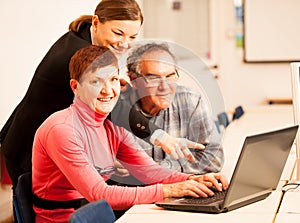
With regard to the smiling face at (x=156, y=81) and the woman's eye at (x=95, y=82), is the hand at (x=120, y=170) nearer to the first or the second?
the smiling face at (x=156, y=81)

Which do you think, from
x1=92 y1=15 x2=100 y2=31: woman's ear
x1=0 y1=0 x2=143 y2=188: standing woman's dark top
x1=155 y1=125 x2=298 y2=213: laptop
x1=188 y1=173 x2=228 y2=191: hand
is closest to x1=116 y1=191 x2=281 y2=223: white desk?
x1=155 y1=125 x2=298 y2=213: laptop

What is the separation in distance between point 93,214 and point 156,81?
0.84m

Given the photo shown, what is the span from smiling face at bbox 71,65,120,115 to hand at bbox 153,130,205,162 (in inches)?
11.2

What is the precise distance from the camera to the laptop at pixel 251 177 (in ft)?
6.07

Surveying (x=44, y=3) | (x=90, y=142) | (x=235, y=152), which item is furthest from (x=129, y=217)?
(x=44, y=3)

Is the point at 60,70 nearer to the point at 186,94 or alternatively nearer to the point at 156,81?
the point at 156,81

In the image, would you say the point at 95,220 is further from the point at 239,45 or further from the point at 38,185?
the point at 239,45

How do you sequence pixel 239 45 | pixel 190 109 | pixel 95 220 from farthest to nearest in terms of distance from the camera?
pixel 239 45
pixel 190 109
pixel 95 220

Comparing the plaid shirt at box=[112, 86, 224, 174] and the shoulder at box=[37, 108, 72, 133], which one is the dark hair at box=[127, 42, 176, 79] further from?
the shoulder at box=[37, 108, 72, 133]

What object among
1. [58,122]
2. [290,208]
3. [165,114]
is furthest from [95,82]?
[290,208]

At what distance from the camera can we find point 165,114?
2615 mm

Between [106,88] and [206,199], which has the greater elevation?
[106,88]

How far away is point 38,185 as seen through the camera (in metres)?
2.21

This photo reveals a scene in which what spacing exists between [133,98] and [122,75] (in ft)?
0.48
